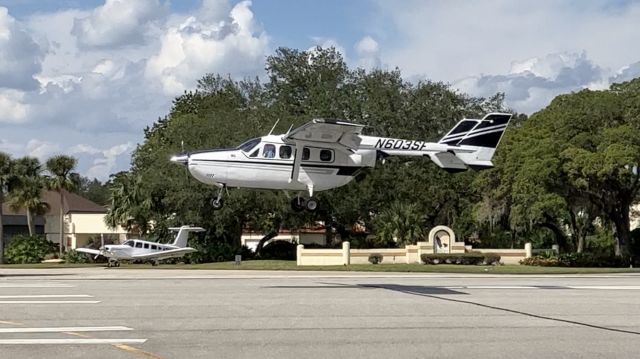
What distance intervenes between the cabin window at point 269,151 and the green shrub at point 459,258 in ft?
90.5

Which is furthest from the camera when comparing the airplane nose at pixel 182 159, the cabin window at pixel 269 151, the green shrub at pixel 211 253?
the green shrub at pixel 211 253

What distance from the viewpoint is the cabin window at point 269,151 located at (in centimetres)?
2514

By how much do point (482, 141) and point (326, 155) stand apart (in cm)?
552

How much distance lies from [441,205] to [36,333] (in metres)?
56.9

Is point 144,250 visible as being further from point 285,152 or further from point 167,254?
point 285,152

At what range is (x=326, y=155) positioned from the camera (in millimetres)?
24750

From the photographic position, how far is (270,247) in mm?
69500

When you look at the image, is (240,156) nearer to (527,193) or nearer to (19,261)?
(527,193)

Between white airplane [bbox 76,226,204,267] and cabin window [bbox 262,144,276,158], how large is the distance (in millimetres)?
30362

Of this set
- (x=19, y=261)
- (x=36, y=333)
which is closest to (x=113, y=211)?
(x=19, y=261)

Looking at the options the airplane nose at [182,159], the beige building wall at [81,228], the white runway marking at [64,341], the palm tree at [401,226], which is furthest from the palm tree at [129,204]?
the white runway marking at [64,341]

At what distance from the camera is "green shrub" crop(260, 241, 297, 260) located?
2670 inches

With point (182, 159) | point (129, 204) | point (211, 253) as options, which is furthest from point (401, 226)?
point (182, 159)

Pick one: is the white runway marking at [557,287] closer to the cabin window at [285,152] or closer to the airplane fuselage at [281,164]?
the airplane fuselage at [281,164]
